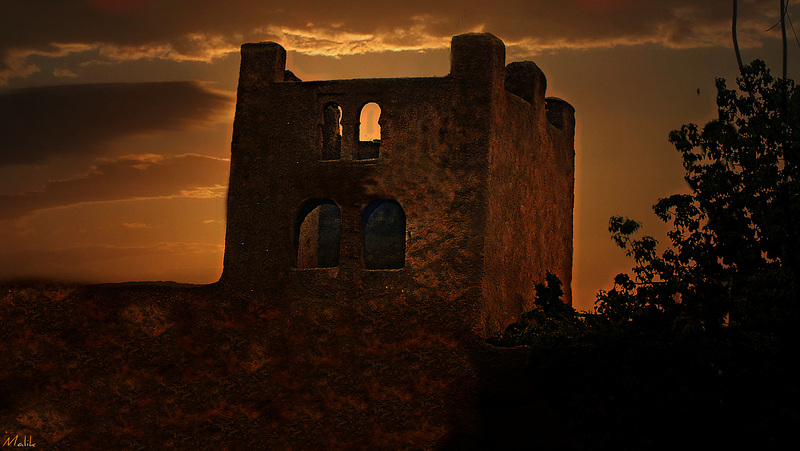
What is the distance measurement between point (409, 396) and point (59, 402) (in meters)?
6.92

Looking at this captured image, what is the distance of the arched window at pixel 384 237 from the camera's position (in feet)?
72.9

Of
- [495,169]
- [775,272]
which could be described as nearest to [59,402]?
[495,169]

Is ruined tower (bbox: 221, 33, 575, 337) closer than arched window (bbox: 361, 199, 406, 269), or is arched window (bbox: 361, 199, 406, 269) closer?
ruined tower (bbox: 221, 33, 575, 337)

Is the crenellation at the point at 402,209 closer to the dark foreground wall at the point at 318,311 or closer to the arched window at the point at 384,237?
the dark foreground wall at the point at 318,311

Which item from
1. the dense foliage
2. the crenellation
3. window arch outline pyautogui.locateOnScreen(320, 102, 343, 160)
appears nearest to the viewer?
the dense foliage

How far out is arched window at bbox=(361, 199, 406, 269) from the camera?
2222 centimetres

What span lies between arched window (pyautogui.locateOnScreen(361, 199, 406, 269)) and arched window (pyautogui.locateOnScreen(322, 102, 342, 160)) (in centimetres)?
147

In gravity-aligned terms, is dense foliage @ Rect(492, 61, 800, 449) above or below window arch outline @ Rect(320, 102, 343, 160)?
below

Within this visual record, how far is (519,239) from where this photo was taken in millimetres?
21000

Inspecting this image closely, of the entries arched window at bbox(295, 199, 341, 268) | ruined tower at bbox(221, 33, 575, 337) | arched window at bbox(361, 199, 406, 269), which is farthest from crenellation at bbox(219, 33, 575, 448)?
arched window at bbox(295, 199, 341, 268)

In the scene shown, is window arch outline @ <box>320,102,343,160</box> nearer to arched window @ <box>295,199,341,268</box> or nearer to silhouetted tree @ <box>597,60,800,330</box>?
arched window @ <box>295,199,341,268</box>

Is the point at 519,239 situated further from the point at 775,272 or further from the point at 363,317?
the point at 775,272

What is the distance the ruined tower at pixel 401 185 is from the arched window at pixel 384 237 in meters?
2.04

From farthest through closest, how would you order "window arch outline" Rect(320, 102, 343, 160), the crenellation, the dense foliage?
"window arch outline" Rect(320, 102, 343, 160)
the crenellation
the dense foliage
